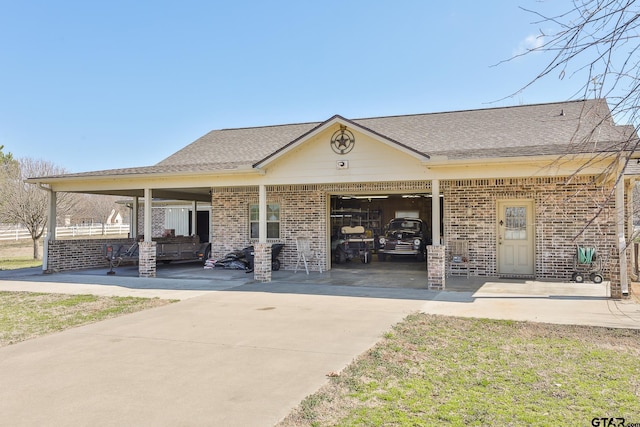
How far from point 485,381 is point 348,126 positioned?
8.05 metres

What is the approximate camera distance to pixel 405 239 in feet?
56.1

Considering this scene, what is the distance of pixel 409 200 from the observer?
20.8m

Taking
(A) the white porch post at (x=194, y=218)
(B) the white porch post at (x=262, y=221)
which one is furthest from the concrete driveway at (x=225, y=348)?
(A) the white porch post at (x=194, y=218)

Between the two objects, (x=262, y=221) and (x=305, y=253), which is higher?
(x=262, y=221)

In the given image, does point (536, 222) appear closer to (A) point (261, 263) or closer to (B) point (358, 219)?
(A) point (261, 263)

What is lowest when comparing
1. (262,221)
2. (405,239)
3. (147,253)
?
(147,253)

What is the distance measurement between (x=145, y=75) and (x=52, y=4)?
535 cm

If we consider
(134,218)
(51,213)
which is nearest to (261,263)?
(51,213)

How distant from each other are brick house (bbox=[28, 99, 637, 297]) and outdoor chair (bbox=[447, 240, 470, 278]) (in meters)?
0.22

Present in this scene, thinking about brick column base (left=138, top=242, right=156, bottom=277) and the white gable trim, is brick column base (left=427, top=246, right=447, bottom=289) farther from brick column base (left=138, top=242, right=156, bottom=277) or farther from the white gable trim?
brick column base (left=138, top=242, right=156, bottom=277)

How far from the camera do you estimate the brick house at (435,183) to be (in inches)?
414

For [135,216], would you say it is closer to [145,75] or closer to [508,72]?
[145,75]

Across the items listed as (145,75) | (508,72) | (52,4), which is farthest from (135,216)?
(508,72)

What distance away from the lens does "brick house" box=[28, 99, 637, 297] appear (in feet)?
34.5
